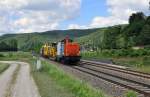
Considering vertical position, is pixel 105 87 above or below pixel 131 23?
below

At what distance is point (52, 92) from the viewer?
75.1ft

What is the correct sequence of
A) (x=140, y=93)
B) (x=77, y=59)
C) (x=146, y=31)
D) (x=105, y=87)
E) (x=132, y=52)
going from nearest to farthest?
(x=140, y=93), (x=105, y=87), (x=77, y=59), (x=132, y=52), (x=146, y=31)

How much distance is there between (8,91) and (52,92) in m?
2.82

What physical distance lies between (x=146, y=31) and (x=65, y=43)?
69806 millimetres

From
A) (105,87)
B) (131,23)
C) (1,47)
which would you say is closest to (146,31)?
(131,23)

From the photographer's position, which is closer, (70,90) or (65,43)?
(70,90)

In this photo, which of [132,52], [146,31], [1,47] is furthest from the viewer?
[1,47]

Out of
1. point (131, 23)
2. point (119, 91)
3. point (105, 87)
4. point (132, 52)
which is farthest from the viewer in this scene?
point (131, 23)

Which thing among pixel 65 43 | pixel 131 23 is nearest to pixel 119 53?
pixel 65 43

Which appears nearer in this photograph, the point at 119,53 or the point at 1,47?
the point at 119,53

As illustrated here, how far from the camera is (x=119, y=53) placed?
8131cm

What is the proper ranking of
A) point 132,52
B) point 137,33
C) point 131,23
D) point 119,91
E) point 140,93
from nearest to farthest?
point 140,93 < point 119,91 < point 132,52 < point 137,33 < point 131,23

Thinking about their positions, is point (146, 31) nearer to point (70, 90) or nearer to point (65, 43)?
point (65, 43)

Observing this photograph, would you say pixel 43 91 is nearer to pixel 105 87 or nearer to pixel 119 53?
pixel 105 87
